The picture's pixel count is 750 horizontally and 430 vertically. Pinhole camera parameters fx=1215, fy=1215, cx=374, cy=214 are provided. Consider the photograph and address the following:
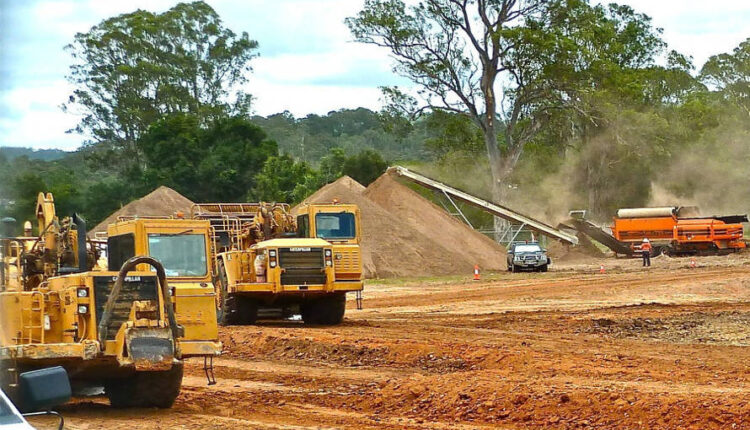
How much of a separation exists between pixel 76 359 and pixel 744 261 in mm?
44576

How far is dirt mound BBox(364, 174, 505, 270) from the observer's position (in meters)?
59.9

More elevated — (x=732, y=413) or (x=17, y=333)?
(x=17, y=333)

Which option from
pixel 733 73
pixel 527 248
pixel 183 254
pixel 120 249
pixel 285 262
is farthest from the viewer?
pixel 733 73

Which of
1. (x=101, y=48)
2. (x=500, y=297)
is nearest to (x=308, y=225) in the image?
(x=500, y=297)

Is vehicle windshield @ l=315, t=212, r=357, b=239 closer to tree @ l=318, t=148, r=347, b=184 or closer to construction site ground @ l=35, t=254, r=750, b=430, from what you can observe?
construction site ground @ l=35, t=254, r=750, b=430

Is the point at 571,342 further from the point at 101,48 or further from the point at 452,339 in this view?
the point at 101,48

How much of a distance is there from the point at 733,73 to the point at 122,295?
371 ft

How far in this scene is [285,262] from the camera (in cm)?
2612

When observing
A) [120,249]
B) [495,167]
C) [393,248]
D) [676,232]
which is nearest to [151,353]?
[120,249]

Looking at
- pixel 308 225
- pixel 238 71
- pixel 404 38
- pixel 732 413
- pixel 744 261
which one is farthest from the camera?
pixel 238 71

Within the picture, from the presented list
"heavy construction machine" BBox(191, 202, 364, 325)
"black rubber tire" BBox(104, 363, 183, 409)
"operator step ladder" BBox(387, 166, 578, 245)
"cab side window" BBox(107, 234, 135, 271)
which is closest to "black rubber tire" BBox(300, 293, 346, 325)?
"heavy construction machine" BBox(191, 202, 364, 325)

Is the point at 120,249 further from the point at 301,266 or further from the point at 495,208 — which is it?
the point at 495,208

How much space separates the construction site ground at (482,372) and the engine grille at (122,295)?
3.70 feet

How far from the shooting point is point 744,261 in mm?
53219
